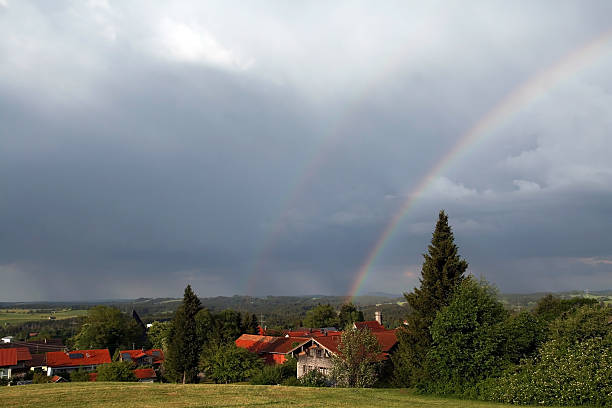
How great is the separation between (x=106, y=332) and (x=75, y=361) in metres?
24.2

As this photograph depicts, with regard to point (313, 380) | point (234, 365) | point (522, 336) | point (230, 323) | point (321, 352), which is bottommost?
point (313, 380)

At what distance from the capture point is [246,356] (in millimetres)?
48438

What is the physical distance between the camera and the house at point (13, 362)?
82062 millimetres

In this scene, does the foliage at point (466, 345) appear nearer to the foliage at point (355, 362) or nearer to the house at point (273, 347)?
the foliage at point (355, 362)

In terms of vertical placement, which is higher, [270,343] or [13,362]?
[270,343]

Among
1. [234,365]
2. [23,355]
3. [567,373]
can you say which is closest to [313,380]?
[234,365]

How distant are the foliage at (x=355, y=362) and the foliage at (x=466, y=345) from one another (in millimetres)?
10832

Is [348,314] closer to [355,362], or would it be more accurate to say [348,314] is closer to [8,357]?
[8,357]

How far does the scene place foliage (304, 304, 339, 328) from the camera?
126m

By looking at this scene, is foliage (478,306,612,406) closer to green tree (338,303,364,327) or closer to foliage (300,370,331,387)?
foliage (300,370,331,387)

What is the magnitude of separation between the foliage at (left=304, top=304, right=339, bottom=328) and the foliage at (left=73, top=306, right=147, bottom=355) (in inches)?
1889

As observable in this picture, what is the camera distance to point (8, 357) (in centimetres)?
8450

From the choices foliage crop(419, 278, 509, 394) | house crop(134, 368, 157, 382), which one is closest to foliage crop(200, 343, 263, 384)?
foliage crop(419, 278, 509, 394)

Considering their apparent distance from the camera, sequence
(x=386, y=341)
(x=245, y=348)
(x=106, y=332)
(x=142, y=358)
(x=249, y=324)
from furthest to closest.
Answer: (x=106, y=332), (x=142, y=358), (x=249, y=324), (x=386, y=341), (x=245, y=348)
